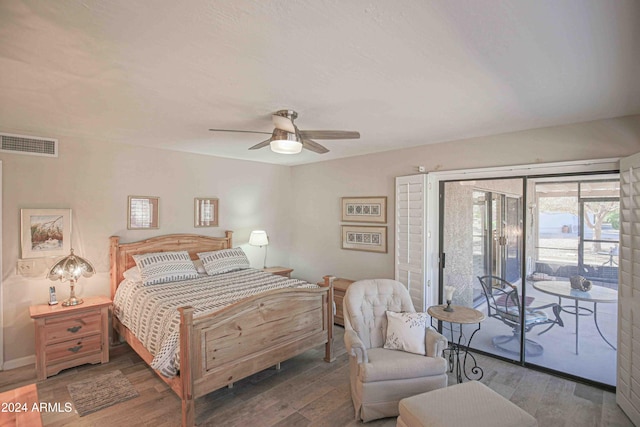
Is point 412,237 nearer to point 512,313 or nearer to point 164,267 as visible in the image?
point 512,313

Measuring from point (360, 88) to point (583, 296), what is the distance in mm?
2972

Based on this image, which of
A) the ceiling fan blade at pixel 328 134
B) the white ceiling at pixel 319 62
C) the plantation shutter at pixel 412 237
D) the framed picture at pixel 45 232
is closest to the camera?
the white ceiling at pixel 319 62

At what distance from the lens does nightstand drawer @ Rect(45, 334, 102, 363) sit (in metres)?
3.07

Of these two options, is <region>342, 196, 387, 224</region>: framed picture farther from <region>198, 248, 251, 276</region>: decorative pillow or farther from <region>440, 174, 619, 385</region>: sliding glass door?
<region>198, 248, 251, 276</region>: decorative pillow

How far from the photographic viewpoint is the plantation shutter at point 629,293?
241 centimetres

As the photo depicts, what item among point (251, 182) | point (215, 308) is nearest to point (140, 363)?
point (215, 308)

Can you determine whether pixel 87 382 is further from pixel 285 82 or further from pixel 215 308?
pixel 285 82

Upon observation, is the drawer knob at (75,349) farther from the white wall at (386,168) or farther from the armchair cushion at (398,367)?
the white wall at (386,168)

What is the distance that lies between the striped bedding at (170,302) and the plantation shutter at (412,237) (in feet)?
4.70

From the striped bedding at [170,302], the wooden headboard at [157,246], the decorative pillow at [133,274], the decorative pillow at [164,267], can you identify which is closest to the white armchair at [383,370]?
the striped bedding at [170,302]

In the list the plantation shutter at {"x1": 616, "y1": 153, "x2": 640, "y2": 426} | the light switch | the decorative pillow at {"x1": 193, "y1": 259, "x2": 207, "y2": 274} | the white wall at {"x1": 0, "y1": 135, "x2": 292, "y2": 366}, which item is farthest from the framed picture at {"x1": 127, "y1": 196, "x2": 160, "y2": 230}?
the plantation shutter at {"x1": 616, "y1": 153, "x2": 640, "y2": 426}

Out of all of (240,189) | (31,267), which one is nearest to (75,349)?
(31,267)

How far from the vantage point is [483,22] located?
1.44 meters

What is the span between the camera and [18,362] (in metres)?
3.28
